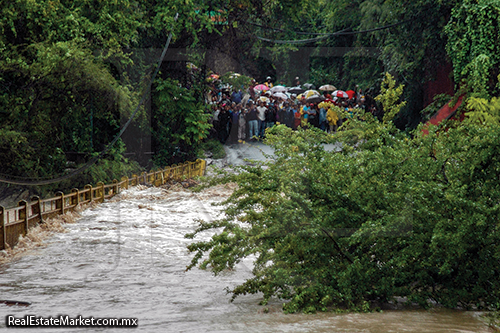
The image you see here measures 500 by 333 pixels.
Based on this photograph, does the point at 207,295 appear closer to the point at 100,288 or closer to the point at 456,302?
the point at 100,288

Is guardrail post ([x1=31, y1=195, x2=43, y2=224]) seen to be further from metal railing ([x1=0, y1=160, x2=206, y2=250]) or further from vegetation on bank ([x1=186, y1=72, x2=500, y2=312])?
vegetation on bank ([x1=186, y1=72, x2=500, y2=312])

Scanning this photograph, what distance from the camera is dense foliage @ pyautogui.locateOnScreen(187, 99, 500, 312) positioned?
6.96 meters

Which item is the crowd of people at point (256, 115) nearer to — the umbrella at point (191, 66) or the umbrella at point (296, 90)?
the umbrella at point (191, 66)

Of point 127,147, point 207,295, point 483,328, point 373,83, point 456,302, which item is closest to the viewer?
point 483,328

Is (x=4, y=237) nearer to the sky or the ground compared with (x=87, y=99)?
nearer to the ground

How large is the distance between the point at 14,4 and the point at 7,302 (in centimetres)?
1094

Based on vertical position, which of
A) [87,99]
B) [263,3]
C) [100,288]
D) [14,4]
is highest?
[263,3]

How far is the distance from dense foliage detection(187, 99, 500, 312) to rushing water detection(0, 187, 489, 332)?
380 millimetres

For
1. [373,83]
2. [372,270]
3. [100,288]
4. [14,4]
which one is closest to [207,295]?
[100,288]

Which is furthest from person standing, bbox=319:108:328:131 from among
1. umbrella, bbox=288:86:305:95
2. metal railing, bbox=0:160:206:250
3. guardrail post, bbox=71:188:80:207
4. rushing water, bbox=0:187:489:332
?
guardrail post, bbox=71:188:80:207

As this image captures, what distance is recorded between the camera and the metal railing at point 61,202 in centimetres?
1120

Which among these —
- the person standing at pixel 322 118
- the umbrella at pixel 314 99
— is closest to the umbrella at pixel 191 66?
the person standing at pixel 322 118

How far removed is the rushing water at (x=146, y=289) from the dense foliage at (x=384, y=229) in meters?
0.38

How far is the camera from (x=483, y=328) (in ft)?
20.5
